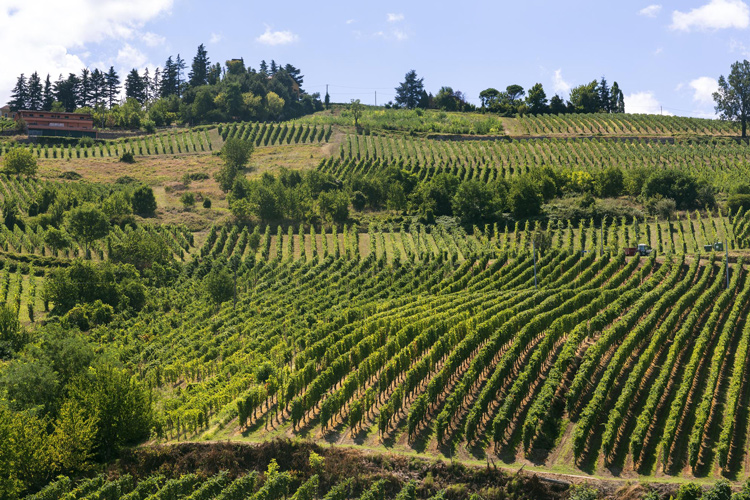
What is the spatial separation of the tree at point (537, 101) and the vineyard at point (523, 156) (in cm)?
2492

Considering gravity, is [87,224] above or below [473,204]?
below

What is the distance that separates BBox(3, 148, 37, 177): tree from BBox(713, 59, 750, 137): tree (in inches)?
4081

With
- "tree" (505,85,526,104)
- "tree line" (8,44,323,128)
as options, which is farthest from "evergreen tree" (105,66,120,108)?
"tree" (505,85,526,104)

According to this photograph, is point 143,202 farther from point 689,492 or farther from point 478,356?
point 689,492

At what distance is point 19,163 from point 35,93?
50.4 meters

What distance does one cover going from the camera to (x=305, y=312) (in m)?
54.2

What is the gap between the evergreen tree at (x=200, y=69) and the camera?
154 m

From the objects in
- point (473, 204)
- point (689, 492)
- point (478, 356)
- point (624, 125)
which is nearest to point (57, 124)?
point (473, 204)

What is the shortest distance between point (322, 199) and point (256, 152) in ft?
117

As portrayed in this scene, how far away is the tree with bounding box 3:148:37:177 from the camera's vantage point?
94.8 m

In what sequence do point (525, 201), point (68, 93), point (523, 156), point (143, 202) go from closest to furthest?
point (525, 201) < point (143, 202) < point (523, 156) < point (68, 93)

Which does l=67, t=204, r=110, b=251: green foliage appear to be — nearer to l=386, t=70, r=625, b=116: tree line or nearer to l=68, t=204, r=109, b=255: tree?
l=68, t=204, r=109, b=255: tree

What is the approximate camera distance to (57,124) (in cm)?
12269

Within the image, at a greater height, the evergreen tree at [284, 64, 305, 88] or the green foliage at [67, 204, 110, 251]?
the evergreen tree at [284, 64, 305, 88]
